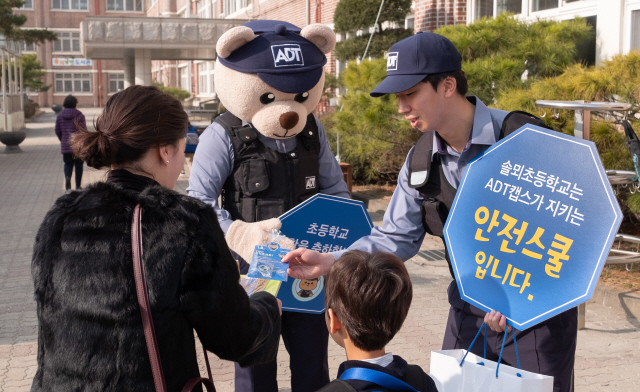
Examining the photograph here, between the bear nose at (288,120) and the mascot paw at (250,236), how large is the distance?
498 millimetres

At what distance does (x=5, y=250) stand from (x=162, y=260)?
6778 millimetres

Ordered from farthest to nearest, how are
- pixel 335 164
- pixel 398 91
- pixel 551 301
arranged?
1. pixel 335 164
2. pixel 398 91
3. pixel 551 301

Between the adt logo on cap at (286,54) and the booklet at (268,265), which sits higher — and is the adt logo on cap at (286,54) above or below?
above

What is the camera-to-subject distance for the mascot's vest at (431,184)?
2402 millimetres

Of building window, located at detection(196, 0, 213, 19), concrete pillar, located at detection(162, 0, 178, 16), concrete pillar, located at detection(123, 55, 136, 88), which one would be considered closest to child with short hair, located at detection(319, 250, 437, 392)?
concrete pillar, located at detection(123, 55, 136, 88)

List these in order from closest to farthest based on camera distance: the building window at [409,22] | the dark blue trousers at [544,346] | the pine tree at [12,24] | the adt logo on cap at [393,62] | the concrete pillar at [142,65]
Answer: the dark blue trousers at [544,346] < the adt logo on cap at [393,62] < the building window at [409,22] < the concrete pillar at [142,65] < the pine tree at [12,24]

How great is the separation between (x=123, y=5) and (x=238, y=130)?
61.3m

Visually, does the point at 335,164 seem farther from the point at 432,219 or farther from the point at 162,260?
the point at 162,260

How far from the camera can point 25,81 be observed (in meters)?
39.0

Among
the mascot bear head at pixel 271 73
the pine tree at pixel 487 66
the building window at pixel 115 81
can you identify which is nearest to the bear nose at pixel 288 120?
the mascot bear head at pixel 271 73

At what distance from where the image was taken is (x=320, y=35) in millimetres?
3158

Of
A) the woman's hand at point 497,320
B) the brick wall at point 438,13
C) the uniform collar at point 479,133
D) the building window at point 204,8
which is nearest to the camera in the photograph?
the woman's hand at point 497,320

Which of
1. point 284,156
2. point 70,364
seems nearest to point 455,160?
point 284,156

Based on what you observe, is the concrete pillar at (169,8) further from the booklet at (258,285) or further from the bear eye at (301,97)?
the booklet at (258,285)
